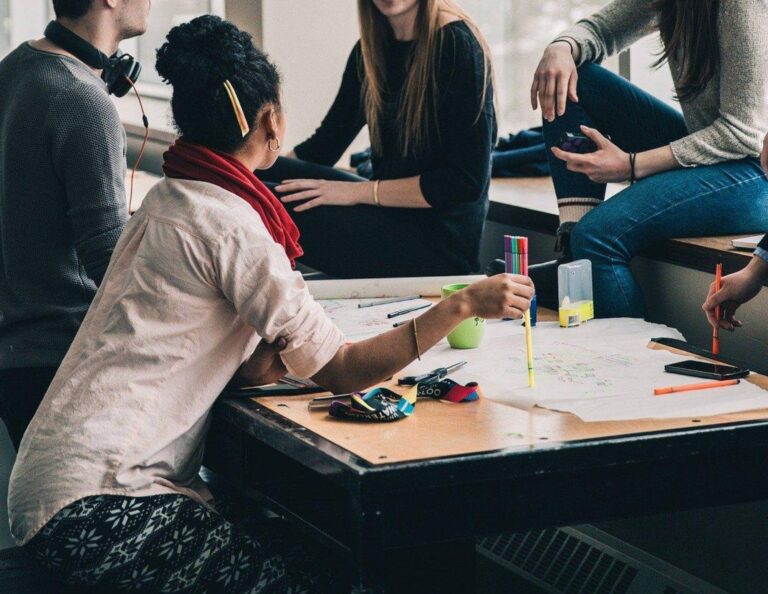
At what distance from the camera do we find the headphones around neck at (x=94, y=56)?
190 cm

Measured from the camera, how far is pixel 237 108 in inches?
57.2

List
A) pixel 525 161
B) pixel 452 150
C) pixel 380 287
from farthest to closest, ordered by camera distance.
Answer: pixel 525 161, pixel 452 150, pixel 380 287

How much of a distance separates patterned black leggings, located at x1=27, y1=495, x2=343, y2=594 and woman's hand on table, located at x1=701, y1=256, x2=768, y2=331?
0.82 metres

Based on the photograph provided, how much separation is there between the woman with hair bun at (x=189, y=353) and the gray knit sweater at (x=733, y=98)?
76 cm

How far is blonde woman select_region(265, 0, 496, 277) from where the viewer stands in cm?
237

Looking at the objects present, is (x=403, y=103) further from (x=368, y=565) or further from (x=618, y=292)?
(x=368, y=565)

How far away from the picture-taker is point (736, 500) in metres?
1.35

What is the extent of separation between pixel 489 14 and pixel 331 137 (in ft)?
4.96

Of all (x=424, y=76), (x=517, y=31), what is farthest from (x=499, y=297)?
(x=517, y=31)

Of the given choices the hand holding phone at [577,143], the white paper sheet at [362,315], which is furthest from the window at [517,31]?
the white paper sheet at [362,315]

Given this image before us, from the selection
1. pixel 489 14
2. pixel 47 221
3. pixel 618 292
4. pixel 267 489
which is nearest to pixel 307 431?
pixel 267 489

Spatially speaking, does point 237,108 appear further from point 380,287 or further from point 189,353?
point 380,287

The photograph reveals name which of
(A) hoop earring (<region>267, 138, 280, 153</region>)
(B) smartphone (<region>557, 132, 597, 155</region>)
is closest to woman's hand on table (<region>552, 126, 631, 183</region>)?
(B) smartphone (<region>557, 132, 597, 155</region>)

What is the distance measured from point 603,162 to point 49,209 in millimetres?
1008
